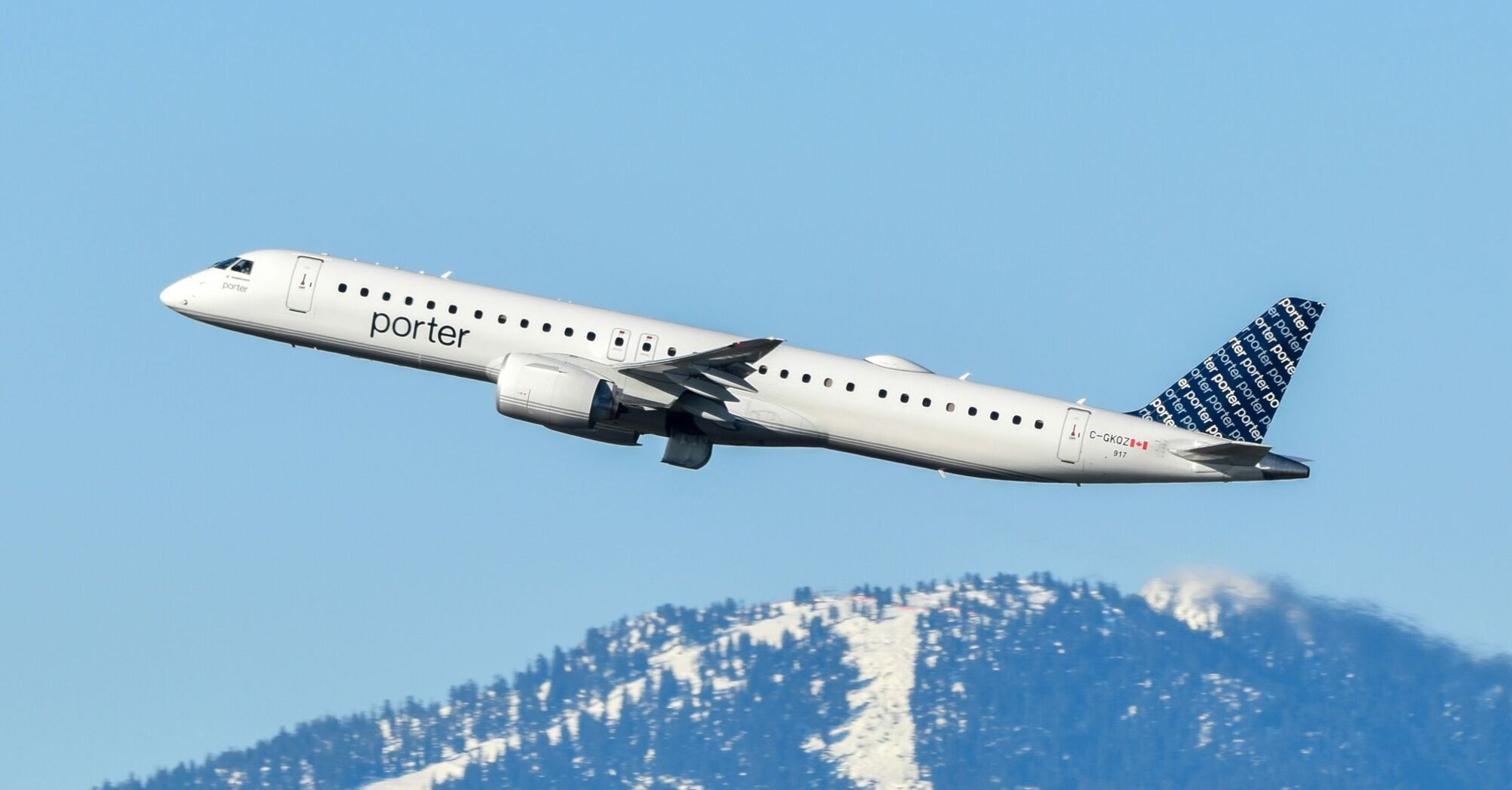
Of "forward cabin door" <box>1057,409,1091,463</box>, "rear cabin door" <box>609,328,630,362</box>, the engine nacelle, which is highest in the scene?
"rear cabin door" <box>609,328,630,362</box>

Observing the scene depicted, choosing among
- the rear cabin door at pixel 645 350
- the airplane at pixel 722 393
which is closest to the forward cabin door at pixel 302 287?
the airplane at pixel 722 393

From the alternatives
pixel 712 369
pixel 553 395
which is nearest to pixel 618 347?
pixel 553 395

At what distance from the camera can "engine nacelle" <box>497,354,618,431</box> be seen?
58625mm

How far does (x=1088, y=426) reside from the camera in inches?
2402

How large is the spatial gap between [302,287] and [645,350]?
36.4ft

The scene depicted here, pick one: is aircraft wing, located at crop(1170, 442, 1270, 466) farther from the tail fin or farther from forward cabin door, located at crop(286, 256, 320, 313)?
forward cabin door, located at crop(286, 256, 320, 313)

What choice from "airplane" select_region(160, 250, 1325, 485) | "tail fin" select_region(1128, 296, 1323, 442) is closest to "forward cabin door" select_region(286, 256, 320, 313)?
"airplane" select_region(160, 250, 1325, 485)

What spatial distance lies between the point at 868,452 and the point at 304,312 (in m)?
18.1

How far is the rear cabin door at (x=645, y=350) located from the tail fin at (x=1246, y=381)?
15346 millimetres

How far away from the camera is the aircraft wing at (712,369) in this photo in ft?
188

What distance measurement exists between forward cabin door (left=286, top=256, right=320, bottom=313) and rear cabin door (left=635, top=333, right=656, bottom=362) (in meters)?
10.4

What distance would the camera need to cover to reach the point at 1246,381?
63.0m

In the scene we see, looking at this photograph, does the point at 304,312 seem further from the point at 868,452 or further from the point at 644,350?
the point at 868,452

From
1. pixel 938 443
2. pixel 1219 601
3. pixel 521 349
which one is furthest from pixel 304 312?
pixel 1219 601
